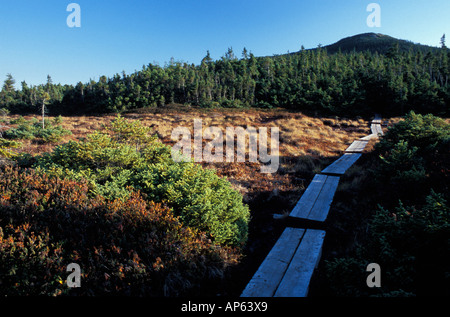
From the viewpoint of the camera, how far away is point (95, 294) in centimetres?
263

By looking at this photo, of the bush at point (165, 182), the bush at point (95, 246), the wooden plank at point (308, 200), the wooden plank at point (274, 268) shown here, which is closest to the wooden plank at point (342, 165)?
the wooden plank at point (308, 200)

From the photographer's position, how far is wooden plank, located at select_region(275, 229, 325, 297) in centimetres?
307

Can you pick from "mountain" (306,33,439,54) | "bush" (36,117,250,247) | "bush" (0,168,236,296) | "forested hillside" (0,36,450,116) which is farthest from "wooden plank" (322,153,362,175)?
"mountain" (306,33,439,54)

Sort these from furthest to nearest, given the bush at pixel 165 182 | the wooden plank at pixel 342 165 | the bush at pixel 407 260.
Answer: the wooden plank at pixel 342 165 → the bush at pixel 165 182 → the bush at pixel 407 260

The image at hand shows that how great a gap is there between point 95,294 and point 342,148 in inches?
585

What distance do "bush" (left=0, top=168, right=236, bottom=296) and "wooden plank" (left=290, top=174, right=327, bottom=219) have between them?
2.47 metres

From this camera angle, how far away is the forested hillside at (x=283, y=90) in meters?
36.2

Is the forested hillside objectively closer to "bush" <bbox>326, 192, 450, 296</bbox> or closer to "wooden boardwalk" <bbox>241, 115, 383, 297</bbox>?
"wooden boardwalk" <bbox>241, 115, 383, 297</bbox>

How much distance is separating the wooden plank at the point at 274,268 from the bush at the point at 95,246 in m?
0.54

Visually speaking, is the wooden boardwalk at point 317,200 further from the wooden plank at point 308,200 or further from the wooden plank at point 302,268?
the wooden plank at point 302,268

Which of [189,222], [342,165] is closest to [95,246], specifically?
[189,222]

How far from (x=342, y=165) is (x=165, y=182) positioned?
26.3 ft
